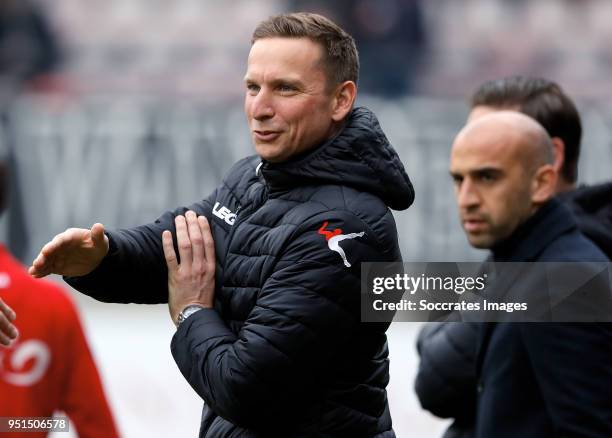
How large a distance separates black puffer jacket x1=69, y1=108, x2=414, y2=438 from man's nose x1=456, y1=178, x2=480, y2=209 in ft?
2.01

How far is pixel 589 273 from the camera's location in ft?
A: 9.87

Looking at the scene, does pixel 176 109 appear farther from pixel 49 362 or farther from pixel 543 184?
pixel 543 184

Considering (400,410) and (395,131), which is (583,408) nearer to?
(400,410)

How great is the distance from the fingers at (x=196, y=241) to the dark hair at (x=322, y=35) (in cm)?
47

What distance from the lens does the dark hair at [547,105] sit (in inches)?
159

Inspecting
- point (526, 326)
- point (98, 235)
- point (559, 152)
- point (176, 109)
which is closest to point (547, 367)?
point (526, 326)

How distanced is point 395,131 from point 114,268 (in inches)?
266

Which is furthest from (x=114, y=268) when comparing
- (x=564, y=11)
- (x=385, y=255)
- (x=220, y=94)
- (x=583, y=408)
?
(x=564, y=11)

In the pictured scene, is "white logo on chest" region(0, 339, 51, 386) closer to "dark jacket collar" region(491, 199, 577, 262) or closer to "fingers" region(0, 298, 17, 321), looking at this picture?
"fingers" region(0, 298, 17, 321)

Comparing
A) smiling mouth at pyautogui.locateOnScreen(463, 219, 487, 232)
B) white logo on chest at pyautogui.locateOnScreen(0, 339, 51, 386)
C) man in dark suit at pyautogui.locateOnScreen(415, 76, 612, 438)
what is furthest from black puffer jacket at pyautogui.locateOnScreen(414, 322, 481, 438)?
white logo on chest at pyautogui.locateOnScreen(0, 339, 51, 386)

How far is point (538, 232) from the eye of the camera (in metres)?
3.19

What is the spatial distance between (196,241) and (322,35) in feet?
1.92

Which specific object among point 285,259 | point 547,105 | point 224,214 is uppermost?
point 547,105

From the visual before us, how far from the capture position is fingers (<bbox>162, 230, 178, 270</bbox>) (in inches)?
115
